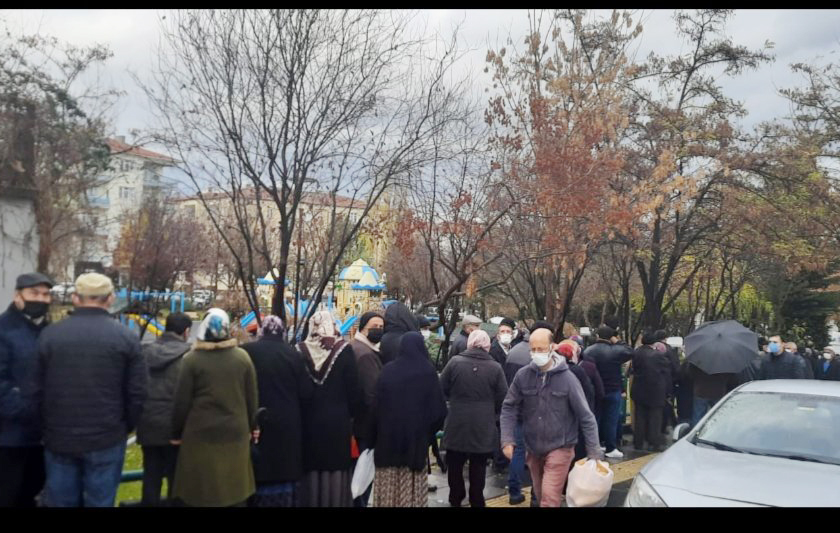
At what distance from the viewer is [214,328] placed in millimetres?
4793

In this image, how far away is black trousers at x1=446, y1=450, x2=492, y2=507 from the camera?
632 centimetres

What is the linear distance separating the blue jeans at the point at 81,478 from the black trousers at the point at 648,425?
28.1 ft

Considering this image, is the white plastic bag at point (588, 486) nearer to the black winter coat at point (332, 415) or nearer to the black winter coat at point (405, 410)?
the black winter coat at point (405, 410)

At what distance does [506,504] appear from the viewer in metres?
7.50

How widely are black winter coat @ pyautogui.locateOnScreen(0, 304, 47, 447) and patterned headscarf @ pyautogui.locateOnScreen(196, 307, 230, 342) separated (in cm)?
102

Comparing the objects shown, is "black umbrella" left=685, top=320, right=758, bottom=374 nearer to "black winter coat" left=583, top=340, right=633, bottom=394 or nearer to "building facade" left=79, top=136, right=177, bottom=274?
"black winter coat" left=583, top=340, right=633, bottom=394

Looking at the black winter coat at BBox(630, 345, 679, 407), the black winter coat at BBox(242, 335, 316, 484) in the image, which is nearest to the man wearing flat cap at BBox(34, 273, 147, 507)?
the black winter coat at BBox(242, 335, 316, 484)

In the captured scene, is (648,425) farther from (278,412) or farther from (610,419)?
(278,412)

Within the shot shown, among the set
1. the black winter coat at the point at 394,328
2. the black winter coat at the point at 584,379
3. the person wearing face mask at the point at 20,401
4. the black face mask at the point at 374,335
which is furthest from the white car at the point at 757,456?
the person wearing face mask at the point at 20,401

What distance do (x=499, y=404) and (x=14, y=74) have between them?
7.32 m

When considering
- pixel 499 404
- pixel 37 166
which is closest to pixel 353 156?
pixel 37 166

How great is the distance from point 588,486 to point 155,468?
3.35m

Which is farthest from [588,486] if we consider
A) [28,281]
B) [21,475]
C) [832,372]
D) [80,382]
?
[832,372]

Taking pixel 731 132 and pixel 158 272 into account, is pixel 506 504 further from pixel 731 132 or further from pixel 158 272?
pixel 731 132
